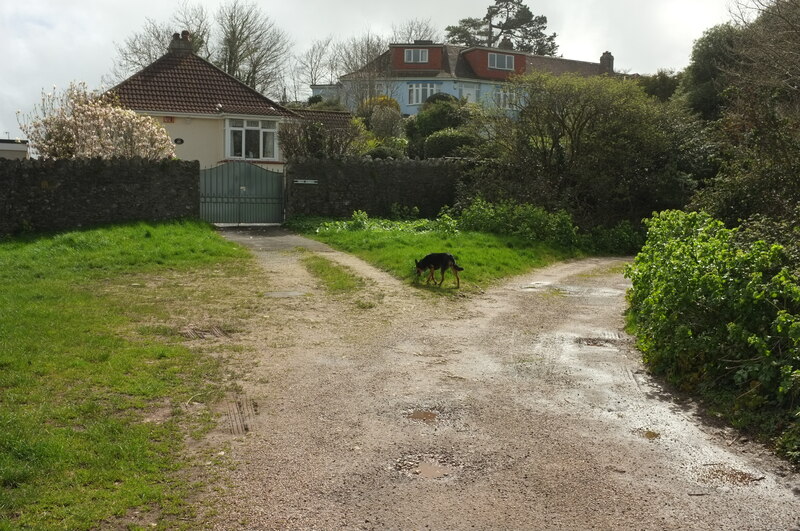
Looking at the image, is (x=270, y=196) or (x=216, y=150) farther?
(x=216, y=150)

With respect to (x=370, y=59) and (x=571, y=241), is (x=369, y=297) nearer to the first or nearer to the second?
(x=571, y=241)

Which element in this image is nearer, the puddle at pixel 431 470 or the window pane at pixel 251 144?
the puddle at pixel 431 470

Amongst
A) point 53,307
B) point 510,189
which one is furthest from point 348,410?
point 510,189

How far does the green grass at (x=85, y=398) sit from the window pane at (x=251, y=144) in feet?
65.4

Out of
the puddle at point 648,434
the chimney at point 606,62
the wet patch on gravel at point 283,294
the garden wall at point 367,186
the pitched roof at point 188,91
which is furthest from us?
the chimney at point 606,62

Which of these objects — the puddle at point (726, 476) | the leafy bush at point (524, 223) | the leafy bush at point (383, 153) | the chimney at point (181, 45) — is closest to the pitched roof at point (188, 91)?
the chimney at point (181, 45)

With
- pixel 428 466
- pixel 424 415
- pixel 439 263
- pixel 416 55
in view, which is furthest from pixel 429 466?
pixel 416 55

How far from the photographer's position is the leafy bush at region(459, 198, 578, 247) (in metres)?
21.4

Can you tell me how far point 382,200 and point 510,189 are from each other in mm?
4711

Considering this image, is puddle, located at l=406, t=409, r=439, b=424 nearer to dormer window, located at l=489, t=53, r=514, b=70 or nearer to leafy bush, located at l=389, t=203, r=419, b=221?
leafy bush, located at l=389, t=203, r=419, b=221

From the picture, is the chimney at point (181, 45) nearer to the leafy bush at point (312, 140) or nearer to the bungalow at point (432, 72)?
the leafy bush at point (312, 140)

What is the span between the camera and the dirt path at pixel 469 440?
5383mm

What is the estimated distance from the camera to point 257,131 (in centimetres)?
3428

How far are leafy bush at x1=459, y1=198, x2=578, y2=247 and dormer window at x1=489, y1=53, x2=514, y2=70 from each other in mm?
41151
